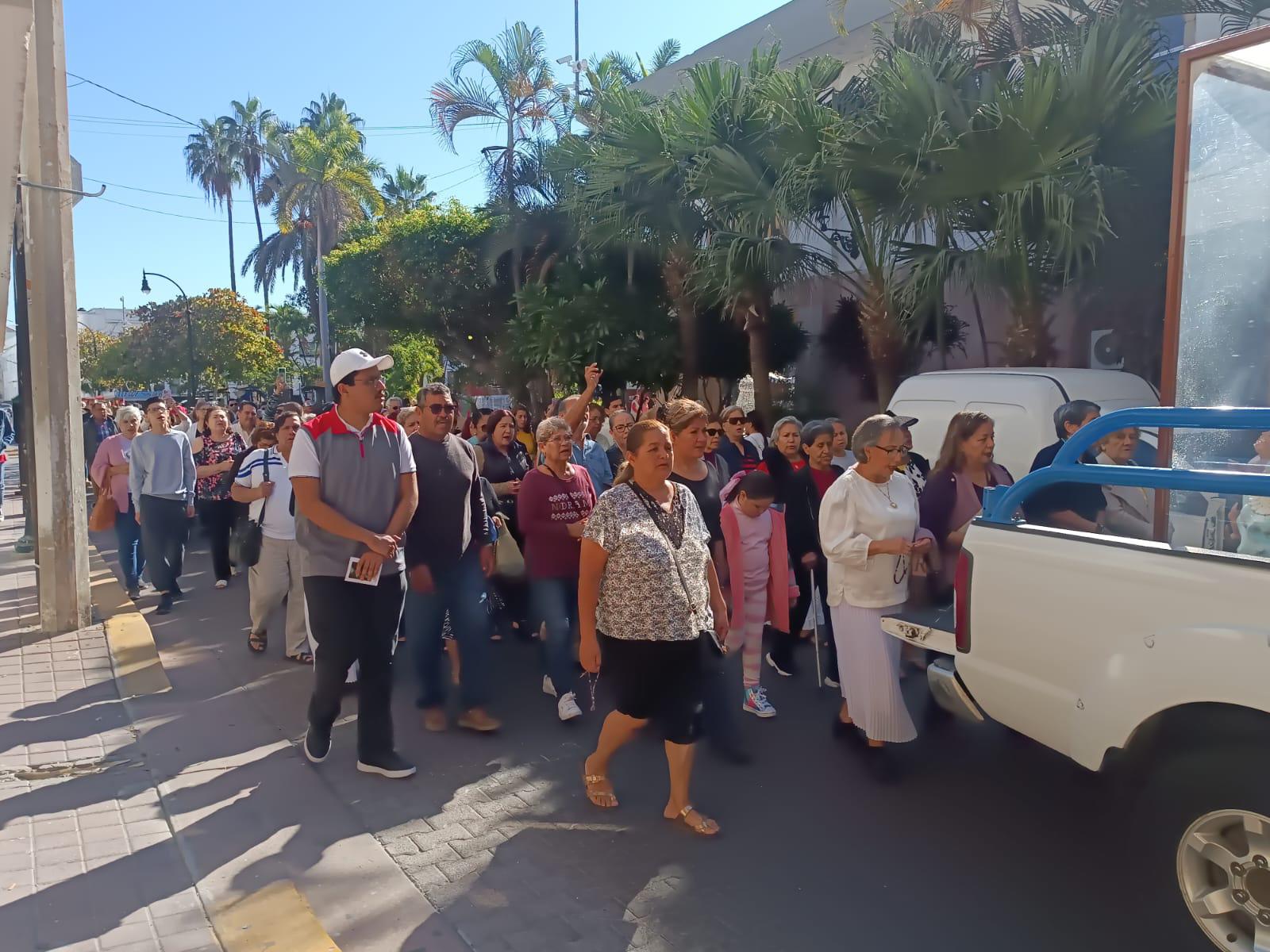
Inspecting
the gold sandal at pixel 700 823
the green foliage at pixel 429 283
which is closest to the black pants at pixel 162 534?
the gold sandal at pixel 700 823

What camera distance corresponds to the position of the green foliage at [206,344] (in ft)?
141

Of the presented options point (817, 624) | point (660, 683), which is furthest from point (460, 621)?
point (817, 624)

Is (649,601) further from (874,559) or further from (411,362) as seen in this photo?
(411,362)

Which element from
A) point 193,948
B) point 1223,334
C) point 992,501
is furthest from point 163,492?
point 1223,334

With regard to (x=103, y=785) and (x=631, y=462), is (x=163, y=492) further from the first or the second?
(x=631, y=462)

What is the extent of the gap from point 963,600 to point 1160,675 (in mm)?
916

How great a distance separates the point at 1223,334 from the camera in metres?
4.49

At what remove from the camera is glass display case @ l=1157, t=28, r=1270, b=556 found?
4422 millimetres

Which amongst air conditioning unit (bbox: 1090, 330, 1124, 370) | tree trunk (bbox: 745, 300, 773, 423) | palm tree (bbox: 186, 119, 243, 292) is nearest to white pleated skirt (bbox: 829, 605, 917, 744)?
air conditioning unit (bbox: 1090, 330, 1124, 370)

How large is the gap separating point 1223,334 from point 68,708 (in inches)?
243

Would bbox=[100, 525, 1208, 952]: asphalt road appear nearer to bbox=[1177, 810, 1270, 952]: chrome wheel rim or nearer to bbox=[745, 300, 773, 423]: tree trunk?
bbox=[1177, 810, 1270, 952]: chrome wheel rim

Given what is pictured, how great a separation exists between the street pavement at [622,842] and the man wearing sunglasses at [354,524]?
559mm

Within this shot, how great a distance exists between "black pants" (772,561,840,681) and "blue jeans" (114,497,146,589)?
5528 millimetres

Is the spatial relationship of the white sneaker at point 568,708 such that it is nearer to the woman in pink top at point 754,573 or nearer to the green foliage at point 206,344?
the woman in pink top at point 754,573
